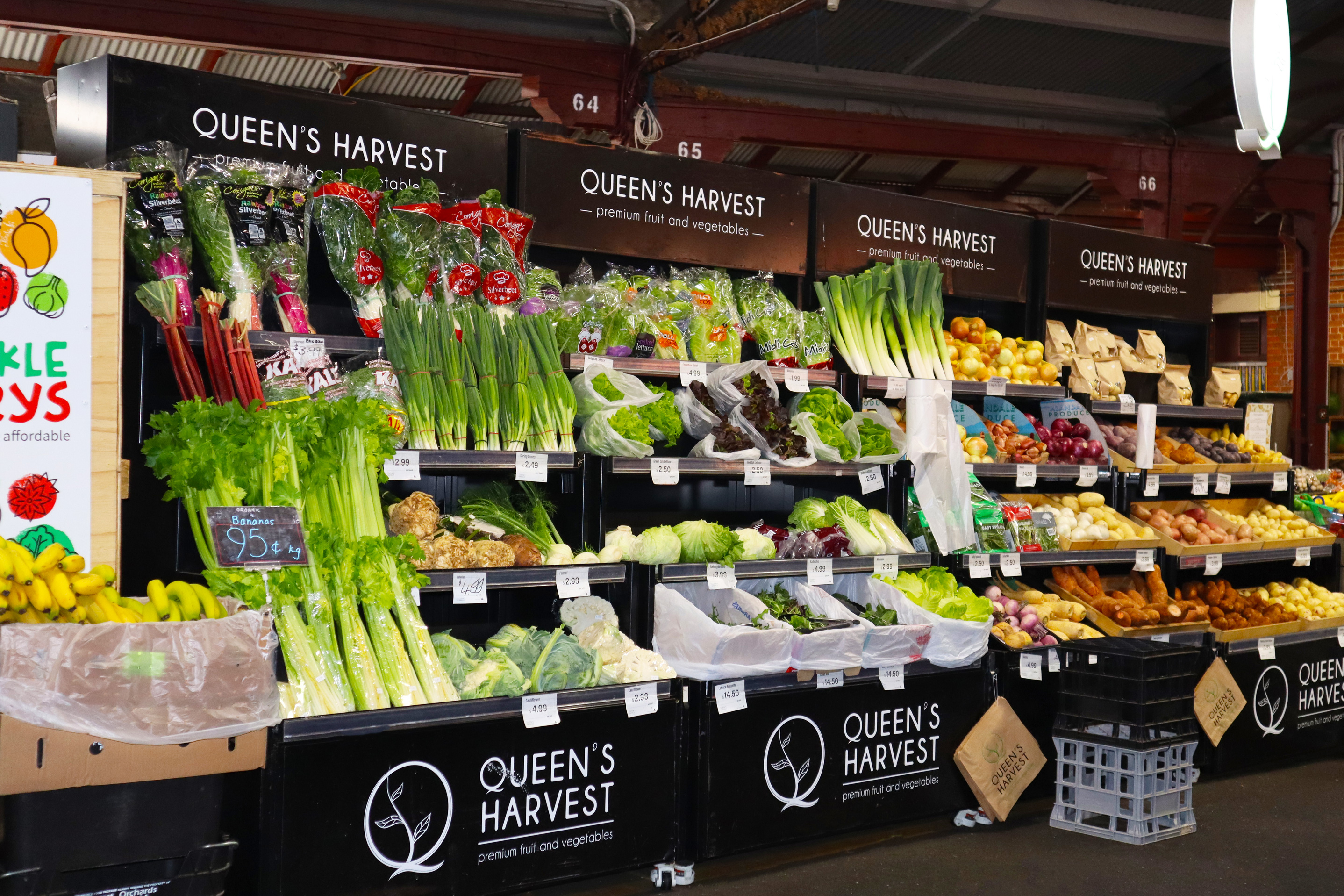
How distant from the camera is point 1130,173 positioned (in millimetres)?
9859

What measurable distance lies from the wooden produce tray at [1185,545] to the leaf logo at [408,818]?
12.4 feet

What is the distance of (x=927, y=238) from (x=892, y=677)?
2346mm

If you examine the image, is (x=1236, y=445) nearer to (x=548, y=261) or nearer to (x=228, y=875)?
(x=548, y=261)

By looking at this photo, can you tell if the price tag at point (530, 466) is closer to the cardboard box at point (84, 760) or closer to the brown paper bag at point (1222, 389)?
the cardboard box at point (84, 760)

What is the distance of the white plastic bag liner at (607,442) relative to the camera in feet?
13.6

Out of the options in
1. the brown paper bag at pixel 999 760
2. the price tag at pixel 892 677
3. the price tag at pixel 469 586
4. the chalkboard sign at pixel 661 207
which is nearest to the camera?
the price tag at pixel 469 586

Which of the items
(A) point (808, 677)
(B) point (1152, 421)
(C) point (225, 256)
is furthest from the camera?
(B) point (1152, 421)

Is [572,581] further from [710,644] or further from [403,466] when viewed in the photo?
[403,466]

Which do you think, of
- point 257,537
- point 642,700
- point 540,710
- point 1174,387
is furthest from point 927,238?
point 257,537

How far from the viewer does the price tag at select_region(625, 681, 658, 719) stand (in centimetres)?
378

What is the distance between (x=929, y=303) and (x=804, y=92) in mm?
4098

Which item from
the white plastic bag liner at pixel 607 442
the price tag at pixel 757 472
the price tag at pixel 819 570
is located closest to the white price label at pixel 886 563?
the price tag at pixel 819 570

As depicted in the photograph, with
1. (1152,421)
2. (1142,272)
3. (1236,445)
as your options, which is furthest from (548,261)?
(1236,445)

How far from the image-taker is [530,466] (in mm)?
3977
